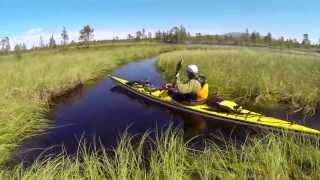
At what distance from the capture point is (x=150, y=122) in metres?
11.7

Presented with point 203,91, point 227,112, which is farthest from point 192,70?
point 227,112

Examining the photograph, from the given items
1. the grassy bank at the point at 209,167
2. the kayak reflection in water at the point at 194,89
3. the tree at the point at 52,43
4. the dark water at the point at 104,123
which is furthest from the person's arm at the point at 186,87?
the tree at the point at 52,43

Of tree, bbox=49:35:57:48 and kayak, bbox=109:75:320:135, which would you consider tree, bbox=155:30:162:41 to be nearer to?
tree, bbox=49:35:57:48

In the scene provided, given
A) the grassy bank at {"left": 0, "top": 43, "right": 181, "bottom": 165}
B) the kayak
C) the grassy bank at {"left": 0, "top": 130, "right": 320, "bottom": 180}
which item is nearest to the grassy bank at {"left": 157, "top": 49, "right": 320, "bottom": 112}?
the kayak

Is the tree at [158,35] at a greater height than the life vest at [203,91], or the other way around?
the tree at [158,35]

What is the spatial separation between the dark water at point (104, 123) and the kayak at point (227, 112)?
0.24 meters

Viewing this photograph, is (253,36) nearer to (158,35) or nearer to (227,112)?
(158,35)

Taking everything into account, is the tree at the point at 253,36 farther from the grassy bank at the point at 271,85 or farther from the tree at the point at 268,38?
the grassy bank at the point at 271,85

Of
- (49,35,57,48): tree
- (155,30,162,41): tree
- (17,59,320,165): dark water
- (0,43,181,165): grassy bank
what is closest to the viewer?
(0,43,181,165): grassy bank

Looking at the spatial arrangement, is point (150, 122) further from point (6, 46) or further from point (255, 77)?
point (6, 46)

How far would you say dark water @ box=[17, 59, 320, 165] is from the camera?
937cm

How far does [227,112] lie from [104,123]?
405cm

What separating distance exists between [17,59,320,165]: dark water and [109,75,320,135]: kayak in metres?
0.24

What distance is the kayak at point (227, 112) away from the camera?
908cm
